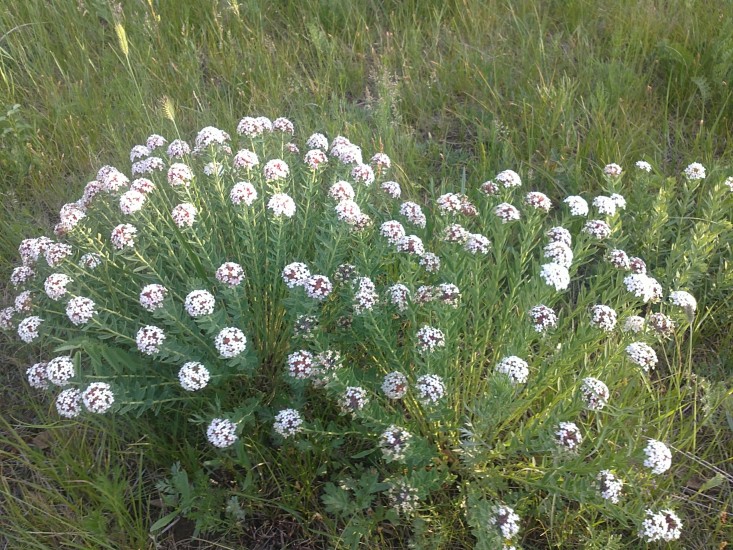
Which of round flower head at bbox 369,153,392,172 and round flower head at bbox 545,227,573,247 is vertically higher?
round flower head at bbox 369,153,392,172

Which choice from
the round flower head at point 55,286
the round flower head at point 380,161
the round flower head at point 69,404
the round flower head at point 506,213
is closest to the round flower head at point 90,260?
the round flower head at point 55,286

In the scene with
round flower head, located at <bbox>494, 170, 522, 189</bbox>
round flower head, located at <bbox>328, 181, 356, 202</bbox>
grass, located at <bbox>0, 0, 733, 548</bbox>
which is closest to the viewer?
round flower head, located at <bbox>328, 181, 356, 202</bbox>

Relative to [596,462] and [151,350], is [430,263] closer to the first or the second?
[596,462]

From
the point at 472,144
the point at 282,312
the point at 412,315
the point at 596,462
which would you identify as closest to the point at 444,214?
the point at 412,315

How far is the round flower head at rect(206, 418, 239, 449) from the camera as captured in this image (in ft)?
6.91

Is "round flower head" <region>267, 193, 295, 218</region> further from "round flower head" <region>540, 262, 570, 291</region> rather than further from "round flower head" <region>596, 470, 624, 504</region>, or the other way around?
"round flower head" <region>596, 470, 624, 504</region>

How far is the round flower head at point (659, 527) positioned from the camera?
1.89 meters

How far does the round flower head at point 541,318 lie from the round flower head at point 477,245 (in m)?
0.29

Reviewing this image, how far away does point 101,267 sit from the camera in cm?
262

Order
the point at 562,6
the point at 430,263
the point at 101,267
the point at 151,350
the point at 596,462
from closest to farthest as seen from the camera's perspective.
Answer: the point at 596,462 → the point at 151,350 → the point at 430,263 → the point at 101,267 → the point at 562,6

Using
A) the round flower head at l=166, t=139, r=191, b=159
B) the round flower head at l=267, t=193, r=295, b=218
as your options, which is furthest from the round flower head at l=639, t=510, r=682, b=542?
the round flower head at l=166, t=139, r=191, b=159

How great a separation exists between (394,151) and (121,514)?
2.25 metres

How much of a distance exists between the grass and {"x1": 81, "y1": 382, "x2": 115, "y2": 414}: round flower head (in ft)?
2.47

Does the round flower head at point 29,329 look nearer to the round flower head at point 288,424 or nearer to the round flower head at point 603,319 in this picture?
the round flower head at point 288,424
